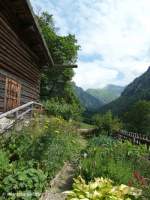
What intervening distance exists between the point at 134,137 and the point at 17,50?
6.92 metres

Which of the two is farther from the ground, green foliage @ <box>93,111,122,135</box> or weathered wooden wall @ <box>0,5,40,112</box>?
weathered wooden wall @ <box>0,5,40,112</box>

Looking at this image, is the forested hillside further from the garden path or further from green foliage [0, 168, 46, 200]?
green foliage [0, 168, 46, 200]

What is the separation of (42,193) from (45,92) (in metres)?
33.6

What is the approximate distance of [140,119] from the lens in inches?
2368

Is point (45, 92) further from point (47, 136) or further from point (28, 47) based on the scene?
point (47, 136)

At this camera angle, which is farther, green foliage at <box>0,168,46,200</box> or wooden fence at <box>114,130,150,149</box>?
wooden fence at <box>114,130,150,149</box>

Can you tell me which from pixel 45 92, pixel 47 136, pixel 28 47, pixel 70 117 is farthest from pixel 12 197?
pixel 45 92

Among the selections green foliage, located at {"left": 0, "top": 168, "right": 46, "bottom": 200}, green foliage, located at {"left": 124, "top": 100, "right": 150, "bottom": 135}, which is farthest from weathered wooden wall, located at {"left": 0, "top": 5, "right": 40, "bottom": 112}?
green foliage, located at {"left": 124, "top": 100, "right": 150, "bottom": 135}

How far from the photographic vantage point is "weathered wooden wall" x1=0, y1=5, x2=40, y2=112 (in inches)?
467

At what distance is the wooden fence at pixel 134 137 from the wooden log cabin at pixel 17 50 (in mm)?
5482

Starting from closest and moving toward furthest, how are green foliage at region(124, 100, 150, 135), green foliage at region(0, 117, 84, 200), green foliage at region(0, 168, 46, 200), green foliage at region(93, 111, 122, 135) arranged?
green foliage at region(0, 168, 46, 200) < green foliage at region(0, 117, 84, 200) < green foliage at region(93, 111, 122, 135) < green foliage at region(124, 100, 150, 135)

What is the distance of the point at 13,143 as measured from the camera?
893cm

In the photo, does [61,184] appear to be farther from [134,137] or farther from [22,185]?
[134,137]

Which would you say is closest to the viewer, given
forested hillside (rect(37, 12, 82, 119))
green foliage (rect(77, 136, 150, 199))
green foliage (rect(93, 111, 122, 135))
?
green foliage (rect(77, 136, 150, 199))
